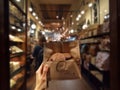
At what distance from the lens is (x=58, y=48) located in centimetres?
282

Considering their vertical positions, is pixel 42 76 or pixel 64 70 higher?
pixel 64 70

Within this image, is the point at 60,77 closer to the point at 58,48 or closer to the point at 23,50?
the point at 58,48

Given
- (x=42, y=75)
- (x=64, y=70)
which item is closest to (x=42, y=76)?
(x=42, y=75)

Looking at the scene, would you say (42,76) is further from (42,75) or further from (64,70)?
(64,70)

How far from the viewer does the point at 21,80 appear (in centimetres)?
404

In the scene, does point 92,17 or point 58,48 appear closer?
point 58,48

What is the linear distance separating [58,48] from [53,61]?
421mm
